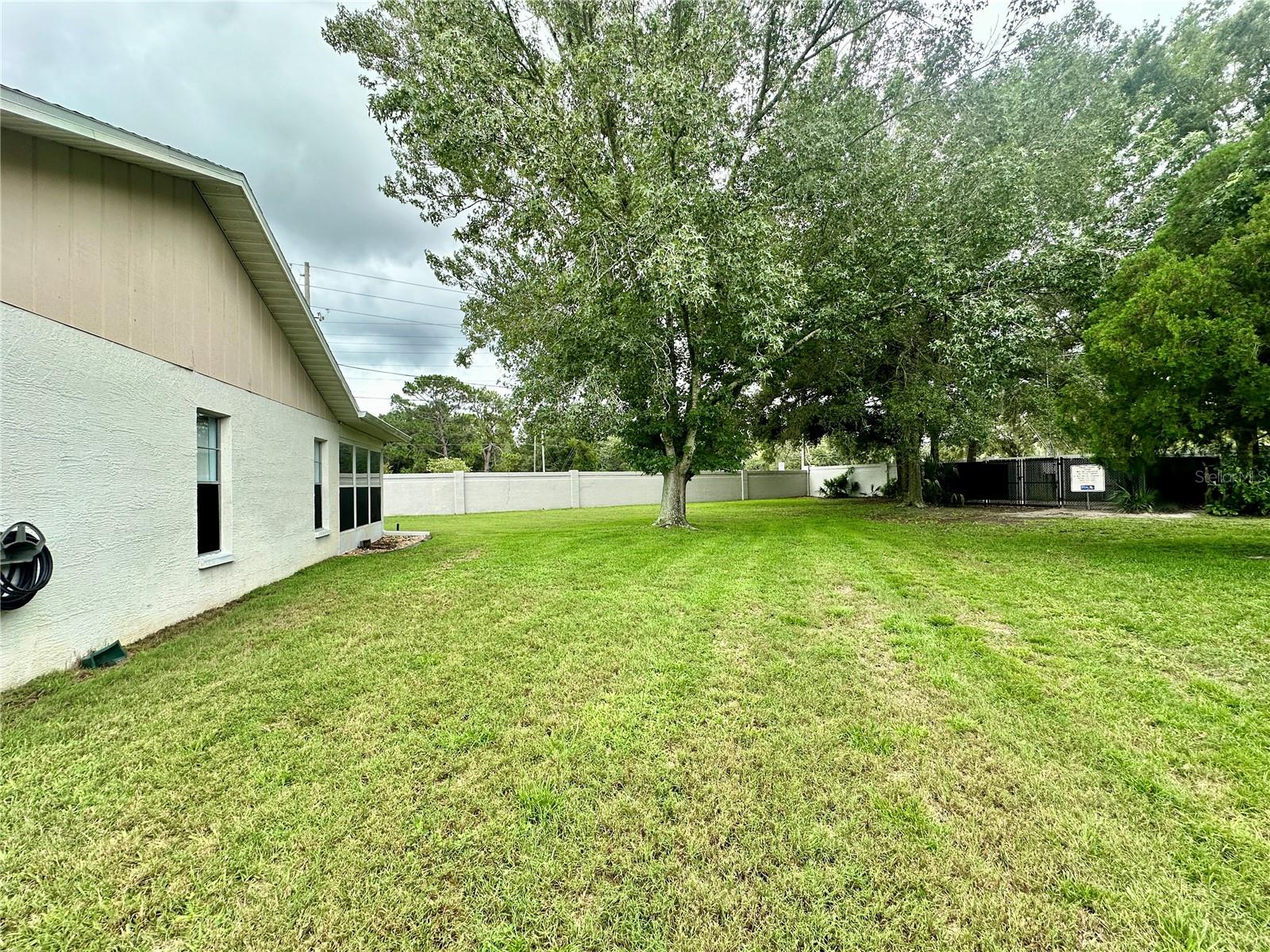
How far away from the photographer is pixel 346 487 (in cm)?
952

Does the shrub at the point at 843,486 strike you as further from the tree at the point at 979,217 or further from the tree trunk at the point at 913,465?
the tree at the point at 979,217

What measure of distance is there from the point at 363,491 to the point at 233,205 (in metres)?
6.58

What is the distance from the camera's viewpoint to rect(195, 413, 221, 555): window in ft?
Answer: 16.4

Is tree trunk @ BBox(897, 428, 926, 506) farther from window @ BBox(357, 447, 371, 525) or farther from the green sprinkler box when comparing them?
the green sprinkler box

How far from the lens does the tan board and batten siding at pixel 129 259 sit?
3.29 meters

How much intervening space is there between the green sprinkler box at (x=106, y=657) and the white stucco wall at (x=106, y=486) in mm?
76

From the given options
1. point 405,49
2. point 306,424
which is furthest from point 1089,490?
point 405,49

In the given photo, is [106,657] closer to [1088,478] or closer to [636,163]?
[636,163]

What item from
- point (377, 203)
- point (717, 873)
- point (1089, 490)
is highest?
point (377, 203)

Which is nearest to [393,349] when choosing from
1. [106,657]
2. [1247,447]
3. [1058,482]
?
[106,657]

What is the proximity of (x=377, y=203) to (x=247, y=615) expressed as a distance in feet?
47.2

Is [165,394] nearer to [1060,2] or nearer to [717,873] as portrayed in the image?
[717,873]

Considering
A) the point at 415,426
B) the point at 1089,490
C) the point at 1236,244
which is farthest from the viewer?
the point at 415,426

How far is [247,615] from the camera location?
486 cm
